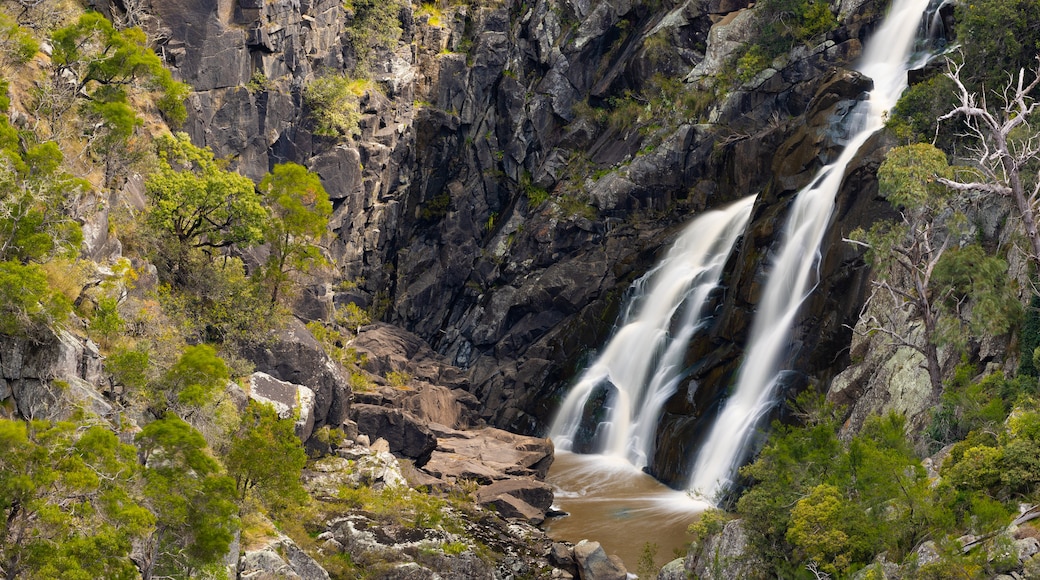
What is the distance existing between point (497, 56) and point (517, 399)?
28.2 m

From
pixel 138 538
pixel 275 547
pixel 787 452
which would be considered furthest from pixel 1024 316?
pixel 138 538

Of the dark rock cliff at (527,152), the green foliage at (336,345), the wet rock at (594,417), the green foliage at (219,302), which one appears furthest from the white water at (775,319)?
the green foliage at (219,302)

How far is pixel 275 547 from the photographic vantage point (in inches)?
1133

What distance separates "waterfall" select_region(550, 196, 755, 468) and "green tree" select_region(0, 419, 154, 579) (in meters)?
29.5

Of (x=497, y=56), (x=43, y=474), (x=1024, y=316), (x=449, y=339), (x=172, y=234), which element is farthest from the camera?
(x=497, y=56)

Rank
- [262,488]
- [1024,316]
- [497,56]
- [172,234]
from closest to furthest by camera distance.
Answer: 1. [1024,316]
2. [262,488]
3. [172,234]
4. [497,56]

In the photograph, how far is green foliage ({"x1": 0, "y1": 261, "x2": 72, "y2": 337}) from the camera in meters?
24.0

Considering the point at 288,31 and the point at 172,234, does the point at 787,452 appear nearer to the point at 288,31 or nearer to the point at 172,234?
the point at 172,234

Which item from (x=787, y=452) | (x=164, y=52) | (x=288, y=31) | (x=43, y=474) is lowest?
(x=43, y=474)

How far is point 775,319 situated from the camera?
43344 mm

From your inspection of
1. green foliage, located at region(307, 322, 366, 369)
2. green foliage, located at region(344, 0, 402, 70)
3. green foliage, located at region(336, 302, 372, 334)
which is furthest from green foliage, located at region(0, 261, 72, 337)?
green foliage, located at region(344, 0, 402, 70)

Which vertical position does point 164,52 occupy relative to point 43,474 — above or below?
above

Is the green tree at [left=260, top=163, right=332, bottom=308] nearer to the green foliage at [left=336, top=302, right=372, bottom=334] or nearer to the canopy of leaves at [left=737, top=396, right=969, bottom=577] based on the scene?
the green foliage at [left=336, top=302, right=372, bottom=334]

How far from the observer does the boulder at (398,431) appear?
4459 cm
